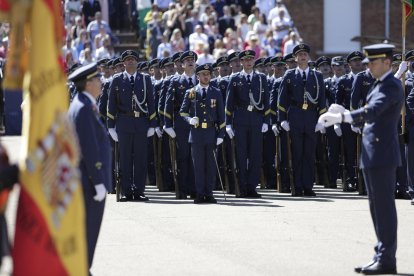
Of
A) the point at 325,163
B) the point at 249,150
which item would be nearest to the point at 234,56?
the point at 249,150

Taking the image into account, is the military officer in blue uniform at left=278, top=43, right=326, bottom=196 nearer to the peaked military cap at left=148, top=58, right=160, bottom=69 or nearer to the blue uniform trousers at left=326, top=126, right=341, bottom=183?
the blue uniform trousers at left=326, top=126, right=341, bottom=183

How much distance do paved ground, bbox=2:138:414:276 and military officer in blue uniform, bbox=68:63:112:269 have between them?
72 centimetres

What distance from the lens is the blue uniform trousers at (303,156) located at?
985 centimetres

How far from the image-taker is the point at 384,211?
208 inches

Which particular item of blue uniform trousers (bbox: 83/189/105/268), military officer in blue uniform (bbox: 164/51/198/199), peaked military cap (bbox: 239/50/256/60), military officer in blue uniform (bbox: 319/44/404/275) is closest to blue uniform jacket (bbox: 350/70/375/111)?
peaked military cap (bbox: 239/50/256/60)

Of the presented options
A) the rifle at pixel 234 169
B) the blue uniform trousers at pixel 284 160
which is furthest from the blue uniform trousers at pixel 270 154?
the rifle at pixel 234 169

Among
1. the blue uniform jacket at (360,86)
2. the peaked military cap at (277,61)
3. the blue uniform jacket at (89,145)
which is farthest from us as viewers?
the peaked military cap at (277,61)

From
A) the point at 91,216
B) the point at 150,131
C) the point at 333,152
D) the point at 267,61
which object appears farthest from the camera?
the point at 267,61

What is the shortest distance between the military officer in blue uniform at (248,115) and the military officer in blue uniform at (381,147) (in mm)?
4417

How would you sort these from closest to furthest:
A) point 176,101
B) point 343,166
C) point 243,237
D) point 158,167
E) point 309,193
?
1. point 243,237
2. point 309,193
3. point 176,101
4. point 343,166
5. point 158,167

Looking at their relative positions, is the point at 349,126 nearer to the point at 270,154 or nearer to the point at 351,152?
the point at 351,152

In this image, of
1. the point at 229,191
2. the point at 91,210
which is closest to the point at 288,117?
the point at 229,191

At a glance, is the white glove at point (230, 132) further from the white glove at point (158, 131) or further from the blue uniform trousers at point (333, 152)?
the blue uniform trousers at point (333, 152)

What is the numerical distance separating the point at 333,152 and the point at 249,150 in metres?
1.85
